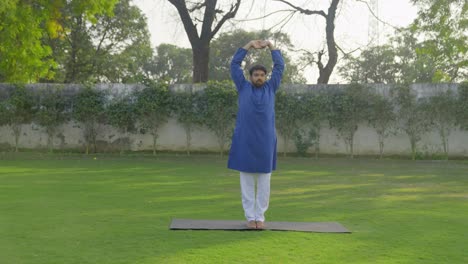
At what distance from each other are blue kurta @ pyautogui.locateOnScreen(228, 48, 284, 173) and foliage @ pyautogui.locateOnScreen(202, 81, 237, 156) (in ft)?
35.7

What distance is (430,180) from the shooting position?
1107 centimetres

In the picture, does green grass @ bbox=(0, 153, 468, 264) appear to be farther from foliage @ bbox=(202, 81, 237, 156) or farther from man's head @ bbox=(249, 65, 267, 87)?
foliage @ bbox=(202, 81, 237, 156)

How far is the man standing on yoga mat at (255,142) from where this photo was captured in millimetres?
5793

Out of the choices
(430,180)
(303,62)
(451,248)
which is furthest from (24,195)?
(303,62)

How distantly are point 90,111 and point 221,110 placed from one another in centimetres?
376

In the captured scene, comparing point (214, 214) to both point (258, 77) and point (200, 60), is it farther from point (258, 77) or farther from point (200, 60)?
point (200, 60)

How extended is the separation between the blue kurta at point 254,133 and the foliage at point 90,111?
11905 mm

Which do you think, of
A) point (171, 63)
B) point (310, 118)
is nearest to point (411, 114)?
point (310, 118)

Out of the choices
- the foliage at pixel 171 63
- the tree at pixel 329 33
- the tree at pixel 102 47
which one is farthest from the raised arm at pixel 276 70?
the foliage at pixel 171 63

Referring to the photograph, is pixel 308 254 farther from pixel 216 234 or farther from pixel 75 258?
pixel 75 258

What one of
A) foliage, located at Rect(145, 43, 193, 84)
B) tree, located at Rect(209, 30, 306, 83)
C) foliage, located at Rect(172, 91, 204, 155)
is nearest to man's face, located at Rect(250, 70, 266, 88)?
foliage, located at Rect(172, 91, 204, 155)

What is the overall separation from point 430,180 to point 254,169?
633cm

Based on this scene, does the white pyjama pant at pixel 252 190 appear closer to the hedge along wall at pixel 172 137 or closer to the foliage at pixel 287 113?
the foliage at pixel 287 113

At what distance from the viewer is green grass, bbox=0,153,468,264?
179 inches
